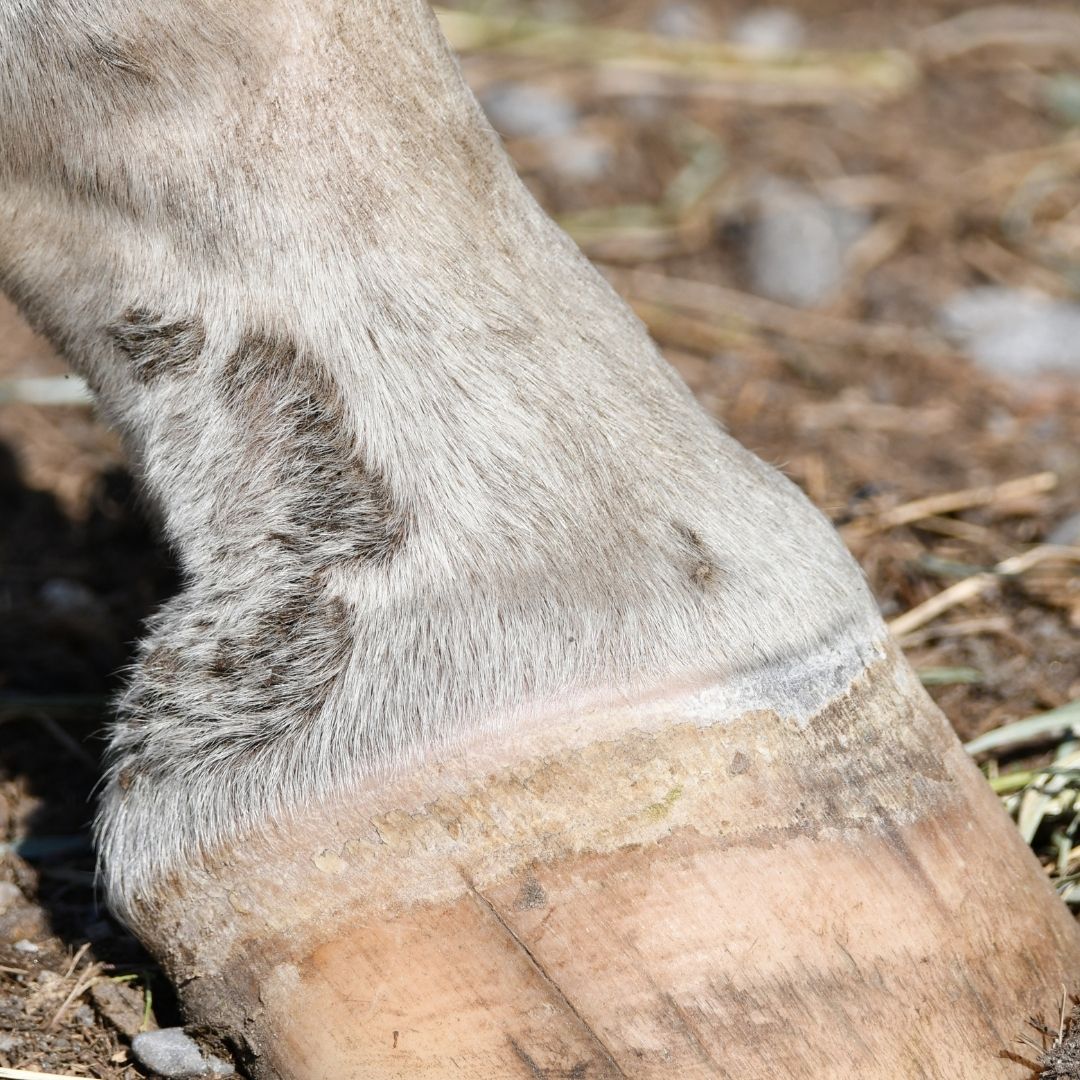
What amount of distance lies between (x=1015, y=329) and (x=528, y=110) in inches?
56.3

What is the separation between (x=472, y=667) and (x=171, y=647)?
0.98 ft

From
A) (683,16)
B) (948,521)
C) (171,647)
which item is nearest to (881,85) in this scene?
(683,16)

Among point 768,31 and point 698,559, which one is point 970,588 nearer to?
point 698,559

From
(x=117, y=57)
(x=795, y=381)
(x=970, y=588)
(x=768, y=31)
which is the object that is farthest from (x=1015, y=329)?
(x=117, y=57)

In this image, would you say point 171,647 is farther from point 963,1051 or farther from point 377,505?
point 963,1051

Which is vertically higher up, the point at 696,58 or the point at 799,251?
the point at 696,58

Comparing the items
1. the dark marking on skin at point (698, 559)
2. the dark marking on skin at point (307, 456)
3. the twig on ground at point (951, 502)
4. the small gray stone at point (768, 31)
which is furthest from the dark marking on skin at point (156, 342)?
the small gray stone at point (768, 31)

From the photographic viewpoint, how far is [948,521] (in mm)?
2121

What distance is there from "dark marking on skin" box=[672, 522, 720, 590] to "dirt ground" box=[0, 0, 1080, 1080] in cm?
65

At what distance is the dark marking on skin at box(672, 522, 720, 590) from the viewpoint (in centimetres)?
111

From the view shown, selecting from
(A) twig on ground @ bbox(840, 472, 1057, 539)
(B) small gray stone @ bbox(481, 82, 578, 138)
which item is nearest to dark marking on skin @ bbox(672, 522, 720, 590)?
(A) twig on ground @ bbox(840, 472, 1057, 539)

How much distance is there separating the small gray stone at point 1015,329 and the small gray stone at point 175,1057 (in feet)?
7.05

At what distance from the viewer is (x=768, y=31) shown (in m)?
3.95

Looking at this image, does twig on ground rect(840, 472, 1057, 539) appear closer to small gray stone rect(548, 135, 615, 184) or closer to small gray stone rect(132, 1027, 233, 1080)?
small gray stone rect(132, 1027, 233, 1080)
